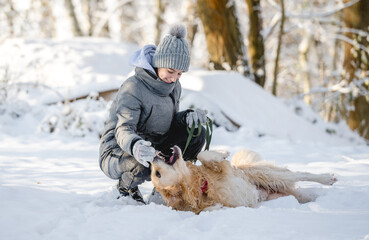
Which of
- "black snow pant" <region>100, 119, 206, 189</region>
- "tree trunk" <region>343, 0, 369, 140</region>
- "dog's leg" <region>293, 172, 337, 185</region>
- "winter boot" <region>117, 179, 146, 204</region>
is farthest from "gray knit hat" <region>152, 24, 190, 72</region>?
"tree trunk" <region>343, 0, 369, 140</region>

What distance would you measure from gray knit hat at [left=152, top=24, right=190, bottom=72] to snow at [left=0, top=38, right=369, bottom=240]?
1022mm

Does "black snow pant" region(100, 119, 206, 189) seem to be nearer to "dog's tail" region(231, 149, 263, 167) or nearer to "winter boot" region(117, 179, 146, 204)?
"winter boot" region(117, 179, 146, 204)

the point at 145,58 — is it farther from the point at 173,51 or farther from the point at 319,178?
the point at 319,178

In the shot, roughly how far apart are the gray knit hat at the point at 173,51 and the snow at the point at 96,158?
1022 mm

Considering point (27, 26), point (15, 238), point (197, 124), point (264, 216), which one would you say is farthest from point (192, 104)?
point (27, 26)

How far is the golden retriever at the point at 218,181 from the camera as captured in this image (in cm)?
237

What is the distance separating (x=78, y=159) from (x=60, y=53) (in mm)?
4657

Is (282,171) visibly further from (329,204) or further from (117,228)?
(117,228)

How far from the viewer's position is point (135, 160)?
2521mm

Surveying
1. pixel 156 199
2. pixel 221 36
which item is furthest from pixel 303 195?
pixel 221 36

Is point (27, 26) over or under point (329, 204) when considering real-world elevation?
over

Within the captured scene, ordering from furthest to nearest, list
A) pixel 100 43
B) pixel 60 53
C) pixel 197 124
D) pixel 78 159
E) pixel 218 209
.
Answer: pixel 100 43, pixel 60 53, pixel 78 159, pixel 197 124, pixel 218 209

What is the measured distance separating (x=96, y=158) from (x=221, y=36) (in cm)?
437

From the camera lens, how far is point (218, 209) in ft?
7.63
